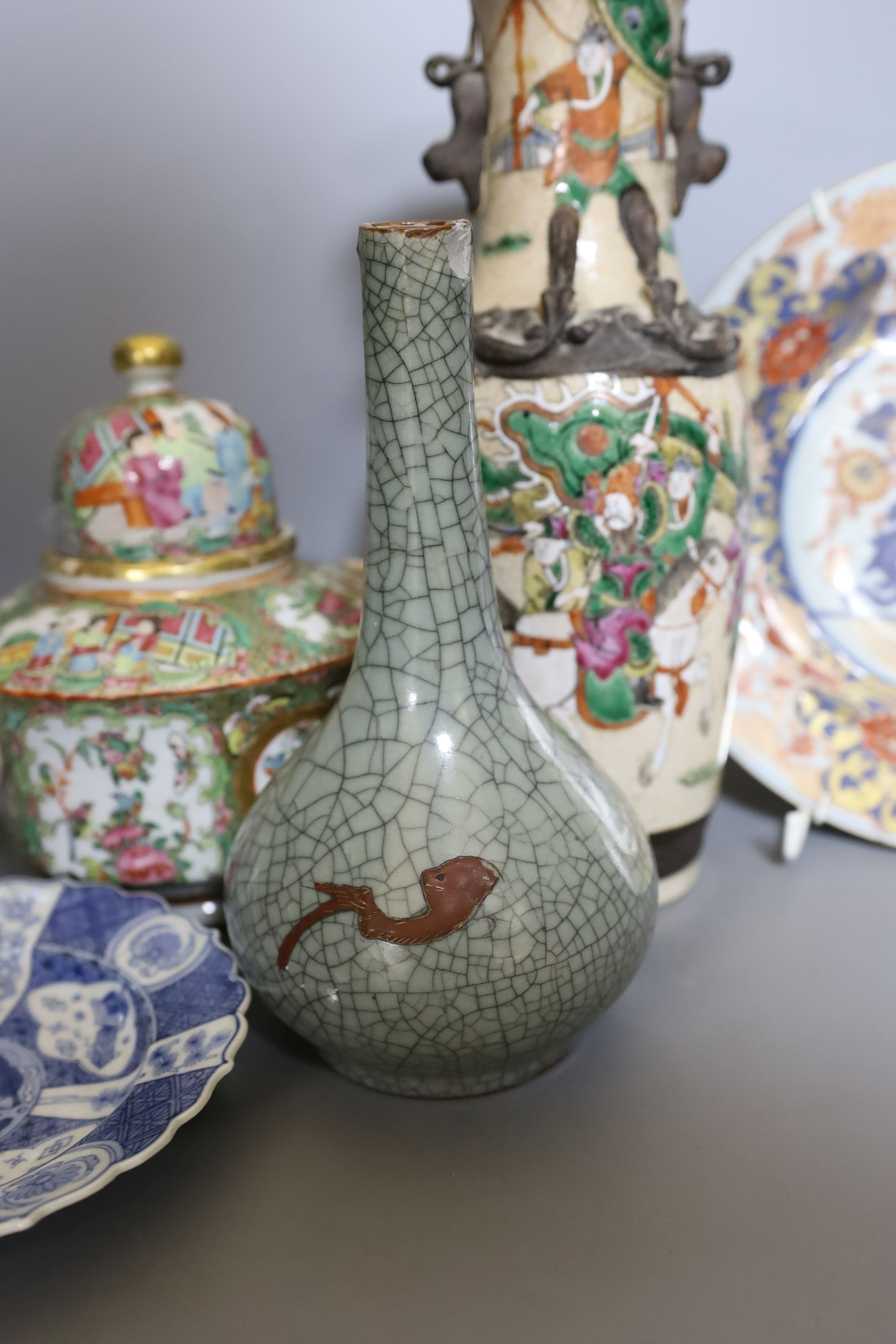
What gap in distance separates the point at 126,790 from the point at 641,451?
1.23ft

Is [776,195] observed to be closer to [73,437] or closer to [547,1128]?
[73,437]

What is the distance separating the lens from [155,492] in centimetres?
74

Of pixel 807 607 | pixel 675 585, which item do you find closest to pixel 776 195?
pixel 807 607

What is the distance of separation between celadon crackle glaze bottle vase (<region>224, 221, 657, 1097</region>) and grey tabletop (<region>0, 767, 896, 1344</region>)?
0.18 ft

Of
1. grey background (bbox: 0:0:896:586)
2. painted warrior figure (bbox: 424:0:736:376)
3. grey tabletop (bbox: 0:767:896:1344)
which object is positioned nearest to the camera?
grey tabletop (bbox: 0:767:896:1344)

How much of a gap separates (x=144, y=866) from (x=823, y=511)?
0.57m

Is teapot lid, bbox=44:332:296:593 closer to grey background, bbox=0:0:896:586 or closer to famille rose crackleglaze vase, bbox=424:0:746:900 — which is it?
famille rose crackleglaze vase, bbox=424:0:746:900

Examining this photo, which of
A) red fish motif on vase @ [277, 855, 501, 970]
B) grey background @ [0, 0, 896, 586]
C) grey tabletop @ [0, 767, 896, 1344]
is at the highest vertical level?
grey background @ [0, 0, 896, 586]

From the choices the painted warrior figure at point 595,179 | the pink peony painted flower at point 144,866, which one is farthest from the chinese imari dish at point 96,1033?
the painted warrior figure at point 595,179

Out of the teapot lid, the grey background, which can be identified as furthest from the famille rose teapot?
the grey background

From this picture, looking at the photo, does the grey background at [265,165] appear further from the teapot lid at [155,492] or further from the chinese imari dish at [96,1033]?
the chinese imari dish at [96,1033]

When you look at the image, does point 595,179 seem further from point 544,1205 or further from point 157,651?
point 544,1205

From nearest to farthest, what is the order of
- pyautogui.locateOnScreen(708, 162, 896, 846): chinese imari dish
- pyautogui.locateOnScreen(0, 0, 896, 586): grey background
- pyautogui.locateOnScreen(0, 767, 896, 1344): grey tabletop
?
pyautogui.locateOnScreen(0, 767, 896, 1344): grey tabletop → pyautogui.locateOnScreen(708, 162, 896, 846): chinese imari dish → pyautogui.locateOnScreen(0, 0, 896, 586): grey background

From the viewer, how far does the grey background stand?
3.36 ft
